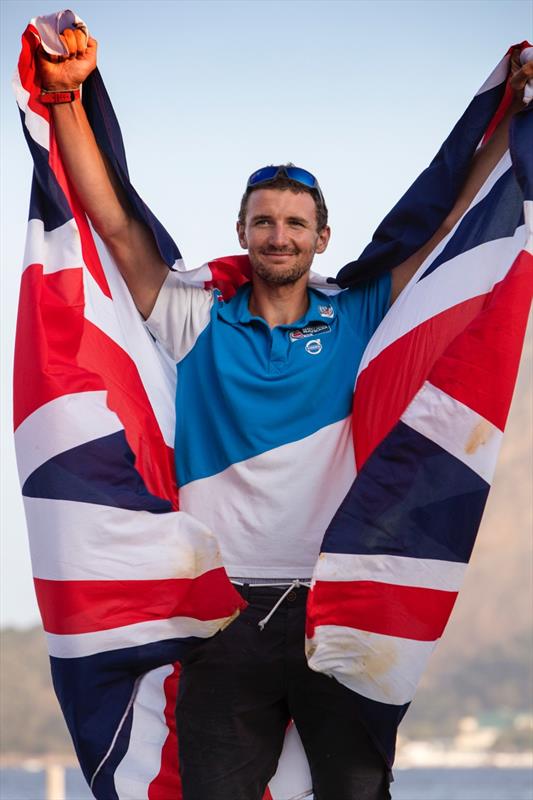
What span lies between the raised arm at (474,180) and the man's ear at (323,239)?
20cm

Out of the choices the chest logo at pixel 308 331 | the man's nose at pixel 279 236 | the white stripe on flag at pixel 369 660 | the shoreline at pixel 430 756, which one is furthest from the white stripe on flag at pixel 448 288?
the shoreline at pixel 430 756

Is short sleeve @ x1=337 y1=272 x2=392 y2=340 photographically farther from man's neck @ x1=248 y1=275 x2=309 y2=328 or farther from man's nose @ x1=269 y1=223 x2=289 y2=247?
man's nose @ x1=269 y1=223 x2=289 y2=247

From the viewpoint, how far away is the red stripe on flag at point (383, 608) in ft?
8.72

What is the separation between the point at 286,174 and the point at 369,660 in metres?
1.24

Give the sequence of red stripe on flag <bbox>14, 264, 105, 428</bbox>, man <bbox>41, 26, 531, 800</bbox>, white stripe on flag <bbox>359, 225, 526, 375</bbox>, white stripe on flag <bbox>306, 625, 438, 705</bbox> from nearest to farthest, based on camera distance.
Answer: white stripe on flag <bbox>306, 625, 438, 705</bbox>, man <bbox>41, 26, 531, 800</bbox>, red stripe on flag <bbox>14, 264, 105, 428</bbox>, white stripe on flag <bbox>359, 225, 526, 375</bbox>

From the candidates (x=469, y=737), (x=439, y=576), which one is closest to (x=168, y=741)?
(x=439, y=576)

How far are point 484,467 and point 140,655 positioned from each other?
0.90m

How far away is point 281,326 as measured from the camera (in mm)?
3000

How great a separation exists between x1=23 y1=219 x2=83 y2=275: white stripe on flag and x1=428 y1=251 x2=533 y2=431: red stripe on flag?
99 cm

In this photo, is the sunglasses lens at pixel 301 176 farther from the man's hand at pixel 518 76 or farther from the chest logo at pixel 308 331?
the man's hand at pixel 518 76

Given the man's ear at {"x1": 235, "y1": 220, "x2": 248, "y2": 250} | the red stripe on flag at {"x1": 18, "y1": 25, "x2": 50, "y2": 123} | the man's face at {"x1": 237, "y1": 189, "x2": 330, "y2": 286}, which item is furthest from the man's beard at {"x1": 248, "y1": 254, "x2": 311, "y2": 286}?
the red stripe on flag at {"x1": 18, "y1": 25, "x2": 50, "y2": 123}

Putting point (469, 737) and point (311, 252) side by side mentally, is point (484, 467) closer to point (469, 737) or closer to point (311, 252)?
point (311, 252)

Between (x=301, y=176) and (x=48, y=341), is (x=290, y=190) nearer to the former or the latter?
(x=301, y=176)

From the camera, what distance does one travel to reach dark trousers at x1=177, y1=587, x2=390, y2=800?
2.74 metres
